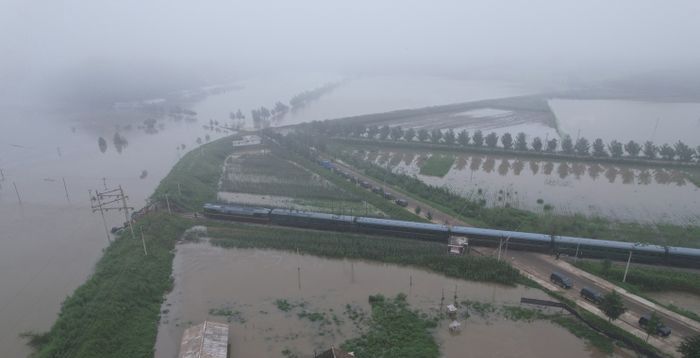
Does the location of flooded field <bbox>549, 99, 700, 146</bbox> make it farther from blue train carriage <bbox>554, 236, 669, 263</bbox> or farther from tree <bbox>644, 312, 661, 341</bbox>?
tree <bbox>644, 312, 661, 341</bbox>

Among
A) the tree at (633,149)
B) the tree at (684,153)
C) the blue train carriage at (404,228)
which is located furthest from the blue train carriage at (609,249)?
the tree at (684,153)

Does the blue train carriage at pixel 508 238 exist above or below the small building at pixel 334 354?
above

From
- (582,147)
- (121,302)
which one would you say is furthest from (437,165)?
(121,302)

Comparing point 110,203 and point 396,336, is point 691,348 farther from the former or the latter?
point 110,203

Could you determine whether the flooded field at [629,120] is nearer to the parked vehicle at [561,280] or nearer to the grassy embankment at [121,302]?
the parked vehicle at [561,280]

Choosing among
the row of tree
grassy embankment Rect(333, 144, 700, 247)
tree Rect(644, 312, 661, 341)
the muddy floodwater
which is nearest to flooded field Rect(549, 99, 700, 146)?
the row of tree

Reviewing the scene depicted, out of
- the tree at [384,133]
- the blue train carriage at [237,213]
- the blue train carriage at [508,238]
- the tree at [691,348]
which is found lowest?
the tree at [691,348]

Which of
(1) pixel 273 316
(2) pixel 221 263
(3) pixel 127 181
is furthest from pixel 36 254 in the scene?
(1) pixel 273 316
